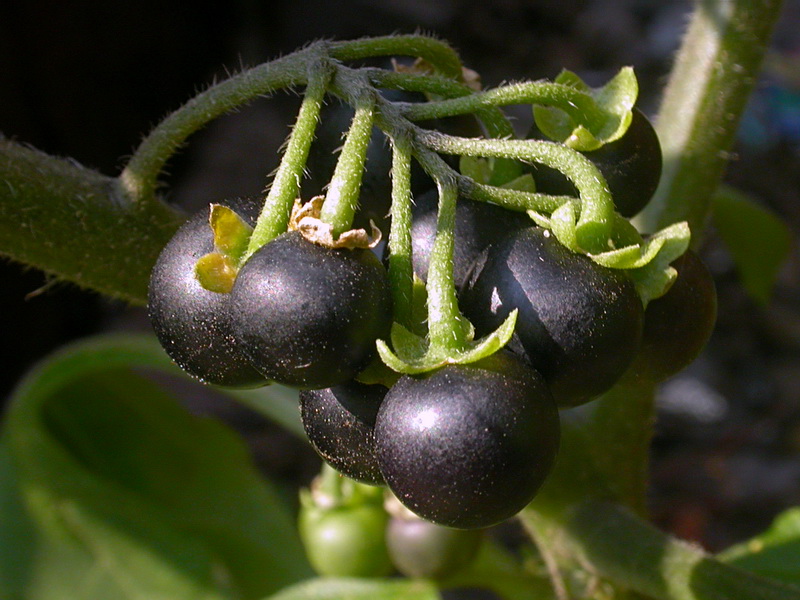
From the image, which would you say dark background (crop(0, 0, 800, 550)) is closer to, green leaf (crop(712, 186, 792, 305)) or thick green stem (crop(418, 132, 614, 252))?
green leaf (crop(712, 186, 792, 305))

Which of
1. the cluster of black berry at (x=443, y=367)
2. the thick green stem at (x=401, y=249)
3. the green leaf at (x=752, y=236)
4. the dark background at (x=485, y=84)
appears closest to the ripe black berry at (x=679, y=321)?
the cluster of black berry at (x=443, y=367)

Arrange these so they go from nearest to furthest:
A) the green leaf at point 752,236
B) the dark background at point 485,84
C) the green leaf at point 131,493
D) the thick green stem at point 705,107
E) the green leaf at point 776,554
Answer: the thick green stem at point 705,107, the green leaf at point 776,554, the green leaf at point 752,236, the green leaf at point 131,493, the dark background at point 485,84

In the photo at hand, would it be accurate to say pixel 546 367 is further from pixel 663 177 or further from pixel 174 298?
pixel 663 177

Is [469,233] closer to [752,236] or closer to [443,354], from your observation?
[443,354]

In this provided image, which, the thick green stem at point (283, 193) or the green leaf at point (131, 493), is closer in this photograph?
the thick green stem at point (283, 193)

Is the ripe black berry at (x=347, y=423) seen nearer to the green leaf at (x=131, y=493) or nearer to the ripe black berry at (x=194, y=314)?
the ripe black berry at (x=194, y=314)

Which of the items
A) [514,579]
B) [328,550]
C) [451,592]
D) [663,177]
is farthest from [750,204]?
[451,592]

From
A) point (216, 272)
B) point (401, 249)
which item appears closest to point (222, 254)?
point (216, 272)
